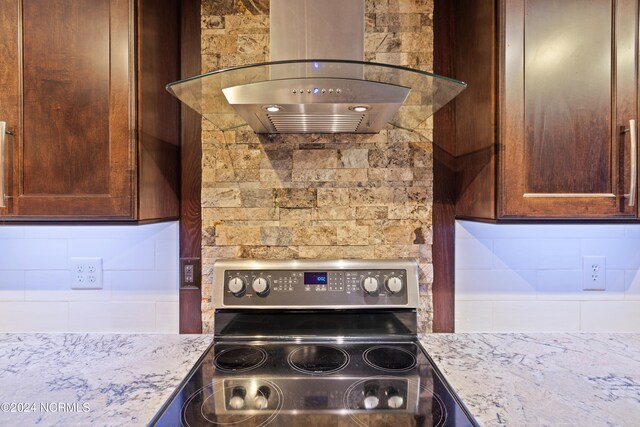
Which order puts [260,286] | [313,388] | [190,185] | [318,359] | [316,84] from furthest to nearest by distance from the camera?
1. [190,185]
2. [260,286]
3. [318,359]
4. [313,388]
5. [316,84]

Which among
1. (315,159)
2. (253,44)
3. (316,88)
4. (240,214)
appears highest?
(253,44)

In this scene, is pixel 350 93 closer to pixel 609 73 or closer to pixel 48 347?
pixel 609 73

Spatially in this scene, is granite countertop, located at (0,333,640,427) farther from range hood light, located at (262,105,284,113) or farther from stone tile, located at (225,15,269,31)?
stone tile, located at (225,15,269,31)

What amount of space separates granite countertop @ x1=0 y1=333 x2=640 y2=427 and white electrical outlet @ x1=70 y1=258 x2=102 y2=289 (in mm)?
194

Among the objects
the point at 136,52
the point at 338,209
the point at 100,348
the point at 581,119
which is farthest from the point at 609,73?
the point at 100,348

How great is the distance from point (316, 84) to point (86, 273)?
116cm

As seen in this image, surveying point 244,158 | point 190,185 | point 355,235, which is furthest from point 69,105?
point 355,235

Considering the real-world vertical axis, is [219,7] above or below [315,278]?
above

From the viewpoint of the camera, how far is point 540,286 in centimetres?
131

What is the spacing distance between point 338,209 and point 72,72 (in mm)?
940

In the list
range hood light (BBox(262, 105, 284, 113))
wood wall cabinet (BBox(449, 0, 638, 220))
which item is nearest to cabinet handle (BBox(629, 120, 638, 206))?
wood wall cabinet (BBox(449, 0, 638, 220))

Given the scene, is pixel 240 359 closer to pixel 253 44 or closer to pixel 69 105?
pixel 69 105

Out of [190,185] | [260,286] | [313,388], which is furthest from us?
[190,185]

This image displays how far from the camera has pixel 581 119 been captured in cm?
98
